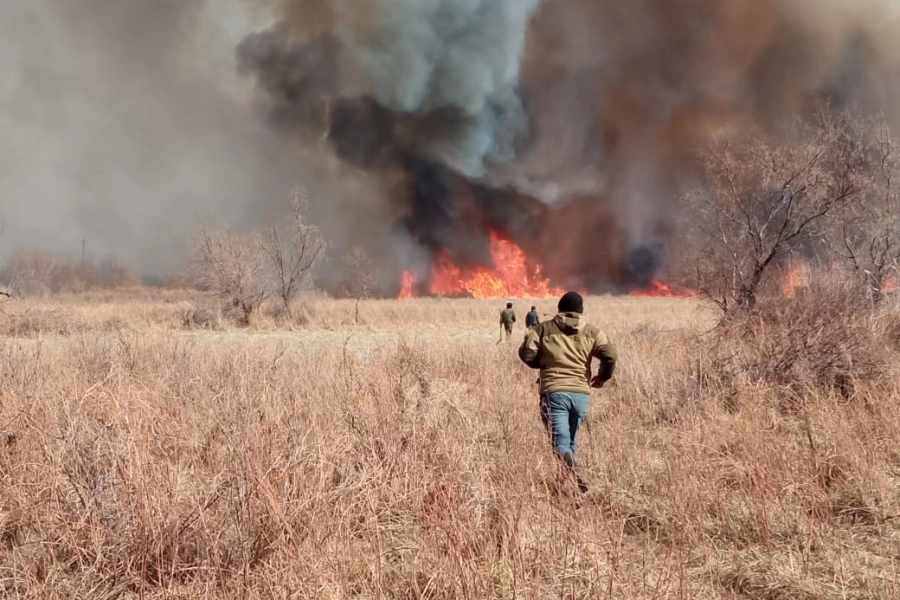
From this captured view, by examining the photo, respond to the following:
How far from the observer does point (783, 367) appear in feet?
21.0

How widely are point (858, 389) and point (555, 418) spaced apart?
4.26 meters

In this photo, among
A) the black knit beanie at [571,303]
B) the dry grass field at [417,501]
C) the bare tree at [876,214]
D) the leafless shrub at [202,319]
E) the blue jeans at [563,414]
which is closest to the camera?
the dry grass field at [417,501]

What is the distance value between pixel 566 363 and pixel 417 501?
1.73 m

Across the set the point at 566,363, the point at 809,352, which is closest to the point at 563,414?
the point at 566,363

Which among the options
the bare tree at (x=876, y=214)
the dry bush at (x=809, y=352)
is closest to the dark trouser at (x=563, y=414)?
the dry bush at (x=809, y=352)

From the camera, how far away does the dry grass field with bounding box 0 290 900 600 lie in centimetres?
243

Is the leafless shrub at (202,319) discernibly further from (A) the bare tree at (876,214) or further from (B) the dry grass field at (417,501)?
(A) the bare tree at (876,214)

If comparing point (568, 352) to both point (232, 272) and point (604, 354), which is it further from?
point (232, 272)

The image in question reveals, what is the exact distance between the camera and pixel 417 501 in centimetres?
314

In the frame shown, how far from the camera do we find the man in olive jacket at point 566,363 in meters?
4.00

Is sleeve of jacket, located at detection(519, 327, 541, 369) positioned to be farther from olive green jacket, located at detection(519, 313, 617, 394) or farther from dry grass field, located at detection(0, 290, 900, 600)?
dry grass field, located at detection(0, 290, 900, 600)

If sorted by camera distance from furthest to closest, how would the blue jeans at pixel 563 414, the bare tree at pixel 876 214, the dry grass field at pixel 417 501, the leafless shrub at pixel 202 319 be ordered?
the leafless shrub at pixel 202 319
the bare tree at pixel 876 214
the blue jeans at pixel 563 414
the dry grass field at pixel 417 501

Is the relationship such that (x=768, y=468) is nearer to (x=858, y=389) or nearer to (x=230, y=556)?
(x=858, y=389)

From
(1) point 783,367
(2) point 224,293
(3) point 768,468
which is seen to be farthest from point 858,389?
(2) point 224,293
